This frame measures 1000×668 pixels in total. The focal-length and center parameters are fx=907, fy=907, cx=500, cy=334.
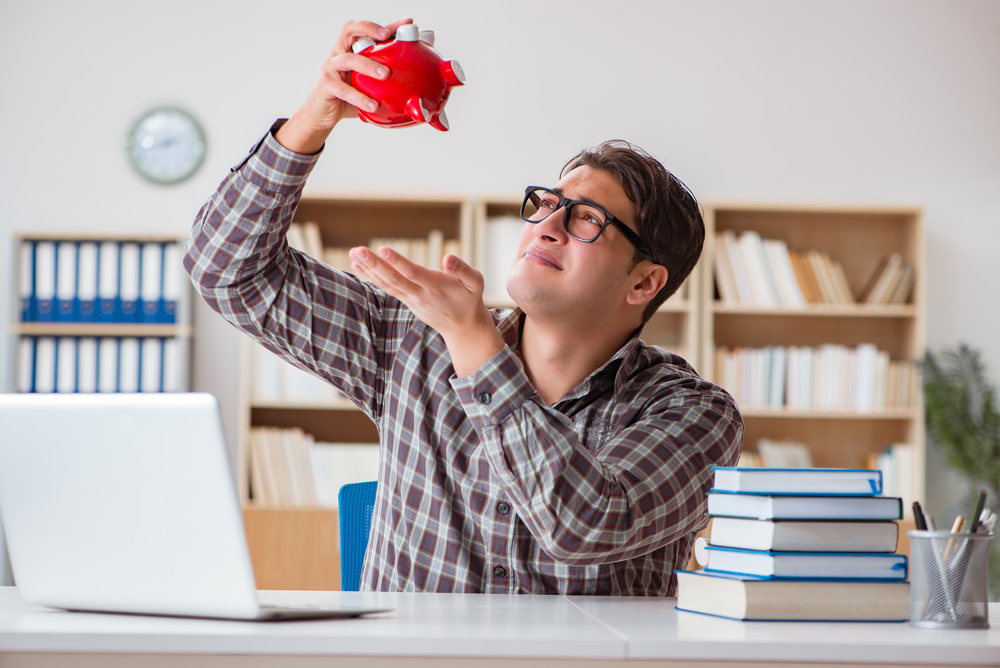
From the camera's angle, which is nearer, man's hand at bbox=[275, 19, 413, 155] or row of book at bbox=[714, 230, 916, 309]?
man's hand at bbox=[275, 19, 413, 155]

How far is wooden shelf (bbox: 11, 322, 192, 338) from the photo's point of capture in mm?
3393

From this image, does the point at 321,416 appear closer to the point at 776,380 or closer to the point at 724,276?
the point at 724,276

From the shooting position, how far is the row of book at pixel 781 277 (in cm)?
361

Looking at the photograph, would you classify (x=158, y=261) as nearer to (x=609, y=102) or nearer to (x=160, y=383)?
(x=160, y=383)

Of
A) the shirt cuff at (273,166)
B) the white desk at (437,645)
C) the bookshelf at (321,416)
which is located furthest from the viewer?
the bookshelf at (321,416)

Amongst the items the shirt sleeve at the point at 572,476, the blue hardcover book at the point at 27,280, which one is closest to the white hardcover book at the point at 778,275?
the shirt sleeve at the point at 572,476

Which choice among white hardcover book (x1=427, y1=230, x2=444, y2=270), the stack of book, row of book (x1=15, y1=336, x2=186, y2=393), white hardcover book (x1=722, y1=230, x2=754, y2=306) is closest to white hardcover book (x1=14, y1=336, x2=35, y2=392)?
row of book (x1=15, y1=336, x2=186, y2=393)

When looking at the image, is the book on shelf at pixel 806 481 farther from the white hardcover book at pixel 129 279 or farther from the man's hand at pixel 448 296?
the white hardcover book at pixel 129 279

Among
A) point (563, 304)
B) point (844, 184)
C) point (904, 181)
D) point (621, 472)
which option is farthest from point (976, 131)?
point (621, 472)

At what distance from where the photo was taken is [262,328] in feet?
4.95

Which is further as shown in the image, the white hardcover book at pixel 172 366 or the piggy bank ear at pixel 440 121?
the white hardcover book at pixel 172 366

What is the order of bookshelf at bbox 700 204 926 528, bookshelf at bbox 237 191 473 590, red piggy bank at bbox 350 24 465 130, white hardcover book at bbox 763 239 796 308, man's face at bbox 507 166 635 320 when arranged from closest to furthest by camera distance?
red piggy bank at bbox 350 24 465 130, man's face at bbox 507 166 635 320, bookshelf at bbox 237 191 473 590, white hardcover book at bbox 763 239 796 308, bookshelf at bbox 700 204 926 528

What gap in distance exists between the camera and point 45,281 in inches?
135

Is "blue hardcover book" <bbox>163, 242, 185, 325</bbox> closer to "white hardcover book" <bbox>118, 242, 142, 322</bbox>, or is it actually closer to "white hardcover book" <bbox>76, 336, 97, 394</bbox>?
"white hardcover book" <bbox>118, 242, 142, 322</bbox>
